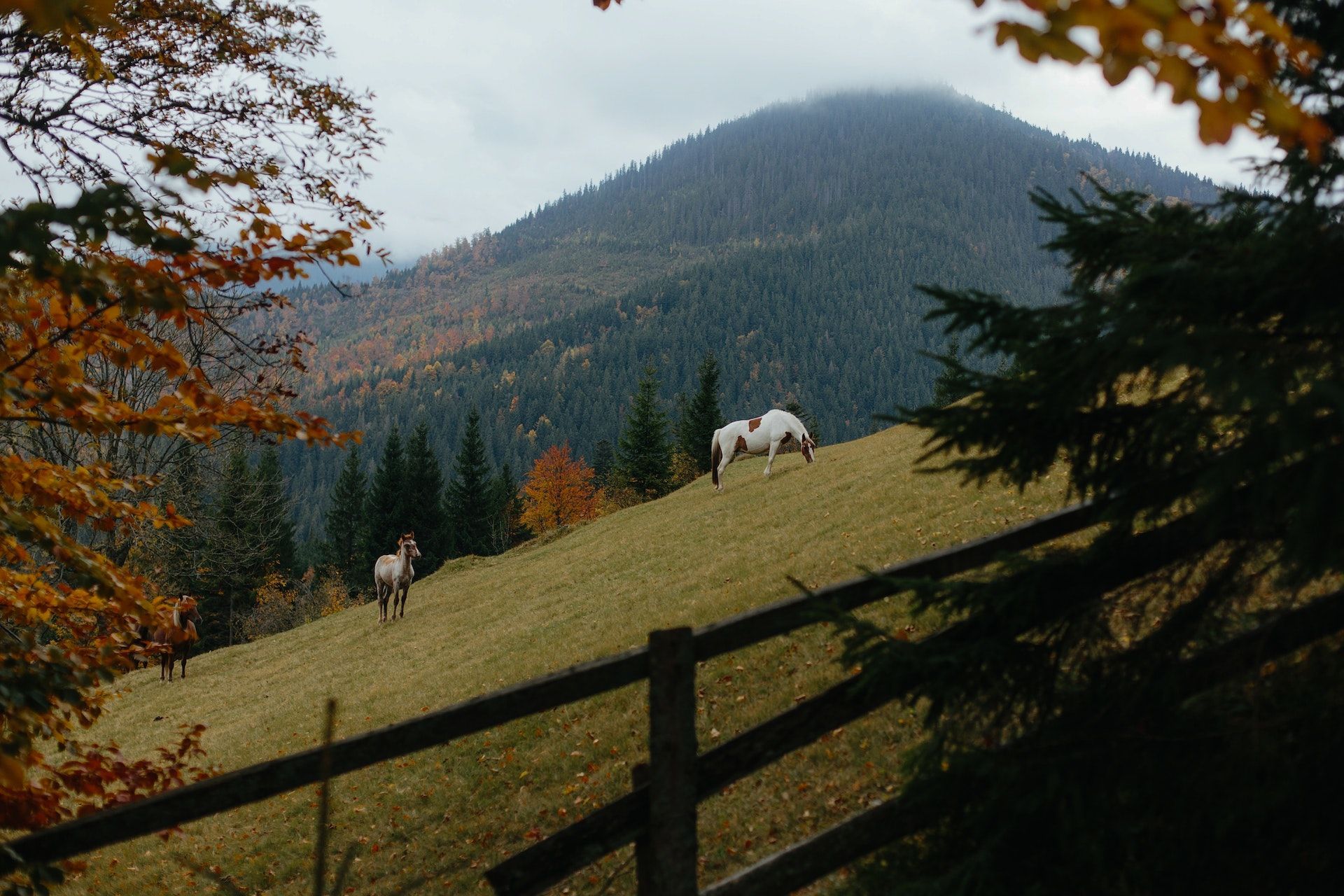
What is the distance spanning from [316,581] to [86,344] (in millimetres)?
85771

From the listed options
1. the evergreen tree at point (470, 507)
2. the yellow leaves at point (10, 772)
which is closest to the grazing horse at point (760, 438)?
the yellow leaves at point (10, 772)

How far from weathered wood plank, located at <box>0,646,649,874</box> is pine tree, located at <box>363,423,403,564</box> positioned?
7384 centimetres

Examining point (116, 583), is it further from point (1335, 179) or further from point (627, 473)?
point (627, 473)

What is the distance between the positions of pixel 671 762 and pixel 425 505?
249ft

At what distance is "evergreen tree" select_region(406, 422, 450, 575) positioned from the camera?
2968 inches

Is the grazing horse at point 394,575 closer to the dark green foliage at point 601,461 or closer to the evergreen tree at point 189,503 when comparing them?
the evergreen tree at point 189,503

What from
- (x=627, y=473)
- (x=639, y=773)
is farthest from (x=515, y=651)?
(x=627, y=473)

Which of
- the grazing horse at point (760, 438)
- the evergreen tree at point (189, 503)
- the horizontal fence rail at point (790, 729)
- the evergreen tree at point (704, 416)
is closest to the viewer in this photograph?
the horizontal fence rail at point (790, 729)

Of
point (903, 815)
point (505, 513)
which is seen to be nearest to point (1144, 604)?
point (903, 815)

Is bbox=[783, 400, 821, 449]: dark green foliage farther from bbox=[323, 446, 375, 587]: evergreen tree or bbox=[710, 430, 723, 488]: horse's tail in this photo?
bbox=[323, 446, 375, 587]: evergreen tree

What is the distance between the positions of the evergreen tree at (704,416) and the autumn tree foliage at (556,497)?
22.9 meters

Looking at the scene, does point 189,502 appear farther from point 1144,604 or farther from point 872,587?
point 1144,604

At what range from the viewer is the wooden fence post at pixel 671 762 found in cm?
357

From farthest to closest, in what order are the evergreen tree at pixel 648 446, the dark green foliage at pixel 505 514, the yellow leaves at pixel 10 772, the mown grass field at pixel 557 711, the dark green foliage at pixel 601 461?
the dark green foliage at pixel 601 461 → the dark green foliage at pixel 505 514 → the evergreen tree at pixel 648 446 → the mown grass field at pixel 557 711 → the yellow leaves at pixel 10 772
